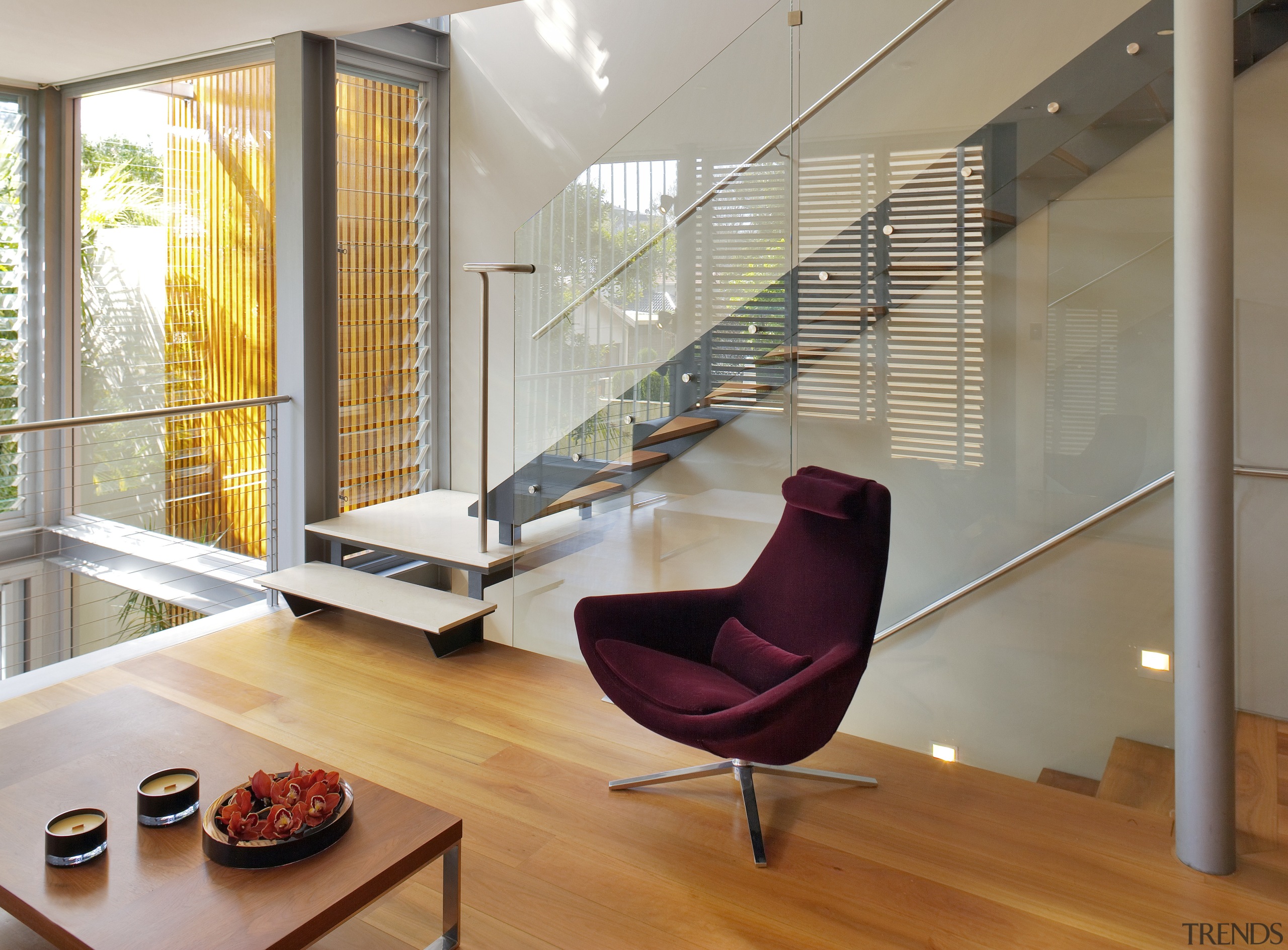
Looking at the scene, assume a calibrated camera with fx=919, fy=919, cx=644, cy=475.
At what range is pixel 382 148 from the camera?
5090 mm

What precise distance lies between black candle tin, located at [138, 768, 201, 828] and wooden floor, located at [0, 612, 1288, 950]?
17.8 inches

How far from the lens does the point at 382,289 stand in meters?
5.12

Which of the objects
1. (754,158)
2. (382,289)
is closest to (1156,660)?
(754,158)

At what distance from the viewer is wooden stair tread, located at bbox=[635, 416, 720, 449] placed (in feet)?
10.6

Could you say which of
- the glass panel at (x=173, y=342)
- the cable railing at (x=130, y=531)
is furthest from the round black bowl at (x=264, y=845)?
the glass panel at (x=173, y=342)

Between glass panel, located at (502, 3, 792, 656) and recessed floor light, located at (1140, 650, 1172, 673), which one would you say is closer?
recessed floor light, located at (1140, 650, 1172, 673)

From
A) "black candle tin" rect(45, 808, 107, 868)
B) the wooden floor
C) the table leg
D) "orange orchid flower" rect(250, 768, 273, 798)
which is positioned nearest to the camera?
"black candle tin" rect(45, 808, 107, 868)

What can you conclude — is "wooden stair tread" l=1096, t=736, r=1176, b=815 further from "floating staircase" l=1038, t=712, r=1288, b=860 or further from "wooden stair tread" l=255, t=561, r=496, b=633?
"wooden stair tread" l=255, t=561, r=496, b=633

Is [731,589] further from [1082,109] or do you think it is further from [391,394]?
[391,394]

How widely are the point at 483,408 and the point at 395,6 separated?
5.41 feet

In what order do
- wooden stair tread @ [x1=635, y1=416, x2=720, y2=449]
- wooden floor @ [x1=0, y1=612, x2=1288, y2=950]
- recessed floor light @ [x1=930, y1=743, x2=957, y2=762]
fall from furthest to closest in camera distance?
wooden stair tread @ [x1=635, y1=416, x2=720, y2=449] < recessed floor light @ [x1=930, y1=743, x2=957, y2=762] < wooden floor @ [x1=0, y1=612, x2=1288, y2=950]

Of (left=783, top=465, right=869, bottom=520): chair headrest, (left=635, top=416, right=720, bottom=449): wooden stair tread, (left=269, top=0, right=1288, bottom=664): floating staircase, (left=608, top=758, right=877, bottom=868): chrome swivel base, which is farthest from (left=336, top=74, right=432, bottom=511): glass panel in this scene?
(left=783, top=465, right=869, bottom=520): chair headrest

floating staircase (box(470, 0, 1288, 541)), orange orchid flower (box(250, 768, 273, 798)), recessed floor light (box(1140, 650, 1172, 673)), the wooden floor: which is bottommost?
the wooden floor

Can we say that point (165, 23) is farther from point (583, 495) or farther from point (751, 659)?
point (751, 659)
